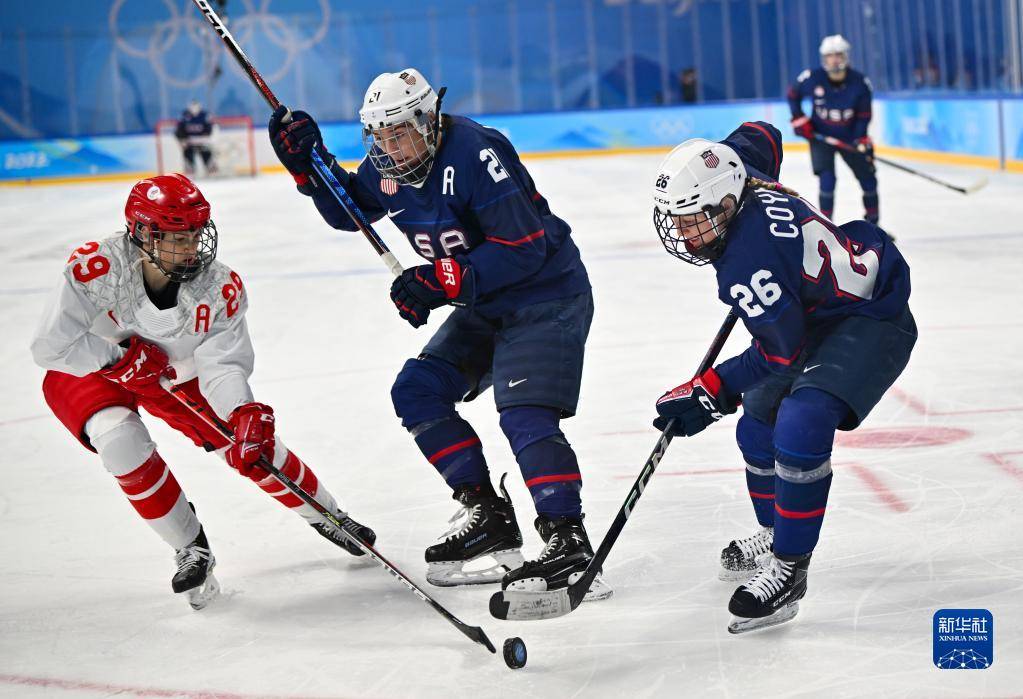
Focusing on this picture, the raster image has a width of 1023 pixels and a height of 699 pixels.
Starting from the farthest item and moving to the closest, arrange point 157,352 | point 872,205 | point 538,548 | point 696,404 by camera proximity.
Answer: point 872,205, point 538,548, point 157,352, point 696,404

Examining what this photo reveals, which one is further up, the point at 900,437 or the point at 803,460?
the point at 803,460

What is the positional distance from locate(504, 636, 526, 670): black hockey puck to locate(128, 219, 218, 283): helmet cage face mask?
1.09 meters

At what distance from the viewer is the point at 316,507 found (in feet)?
9.78

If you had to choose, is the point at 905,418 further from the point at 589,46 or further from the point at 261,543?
the point at 589,46

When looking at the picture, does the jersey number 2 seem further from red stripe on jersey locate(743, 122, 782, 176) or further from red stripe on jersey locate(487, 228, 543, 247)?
red stripe on jersey locate(487, 228, 543, 247)

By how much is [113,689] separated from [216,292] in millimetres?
940

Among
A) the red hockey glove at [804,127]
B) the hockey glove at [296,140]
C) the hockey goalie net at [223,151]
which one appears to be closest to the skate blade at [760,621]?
the hockey glove at [296,140]

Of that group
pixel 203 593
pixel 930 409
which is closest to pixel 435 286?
pixel 203 593

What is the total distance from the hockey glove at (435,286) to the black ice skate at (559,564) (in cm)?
54

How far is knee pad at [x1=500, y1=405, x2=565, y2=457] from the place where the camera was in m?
2.88

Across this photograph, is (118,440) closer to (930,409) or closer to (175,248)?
(175,248)

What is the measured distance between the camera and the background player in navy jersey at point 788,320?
2559mm

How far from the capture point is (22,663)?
269 cm

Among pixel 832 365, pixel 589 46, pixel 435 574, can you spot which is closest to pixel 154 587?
pixel 435 574
